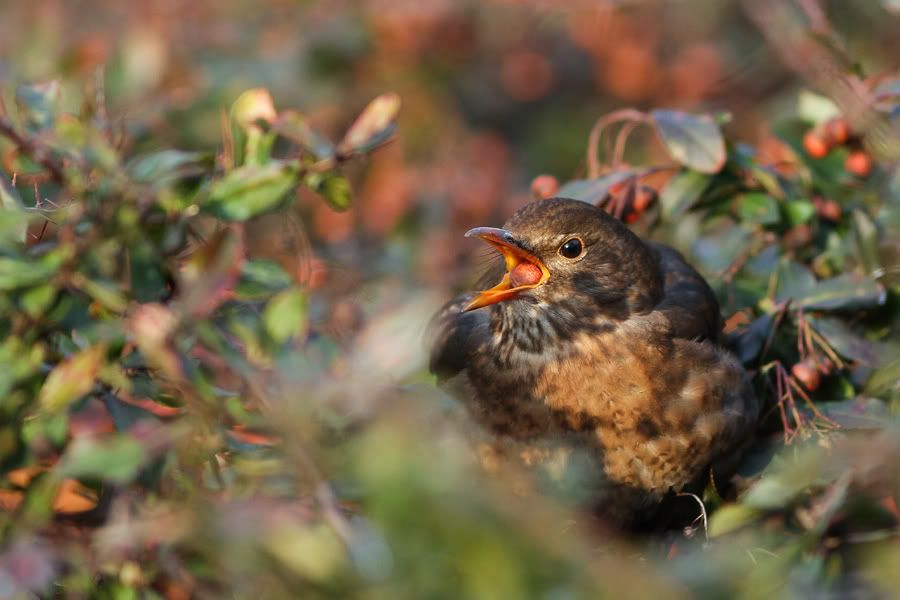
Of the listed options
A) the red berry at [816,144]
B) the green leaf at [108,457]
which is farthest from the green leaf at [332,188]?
the red berry at [816,144]

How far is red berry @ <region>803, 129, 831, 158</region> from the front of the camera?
3.03 meters

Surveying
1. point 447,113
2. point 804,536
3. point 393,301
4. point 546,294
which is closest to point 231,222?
point 393,301

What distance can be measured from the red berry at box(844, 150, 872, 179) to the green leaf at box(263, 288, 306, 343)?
183 cm

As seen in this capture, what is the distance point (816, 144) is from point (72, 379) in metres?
2.07

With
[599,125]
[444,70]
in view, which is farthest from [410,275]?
[444,70]

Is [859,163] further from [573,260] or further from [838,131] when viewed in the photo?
[573,260]

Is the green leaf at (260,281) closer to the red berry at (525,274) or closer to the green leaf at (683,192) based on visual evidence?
the red berry at (525,274)

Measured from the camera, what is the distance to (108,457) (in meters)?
1.56

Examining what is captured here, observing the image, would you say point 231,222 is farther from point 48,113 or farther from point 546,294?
point 546,294

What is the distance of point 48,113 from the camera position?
231cm

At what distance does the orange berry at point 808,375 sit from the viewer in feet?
8.50

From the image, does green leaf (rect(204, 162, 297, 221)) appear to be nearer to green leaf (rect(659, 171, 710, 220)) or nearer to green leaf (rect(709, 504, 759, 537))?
green leaf (rect(709, 504, 759, 537))

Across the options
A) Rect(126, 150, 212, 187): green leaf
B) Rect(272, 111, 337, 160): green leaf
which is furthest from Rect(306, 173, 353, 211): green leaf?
Rect(126, 150, 212, 187): green leaf

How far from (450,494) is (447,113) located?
4.86 meters
